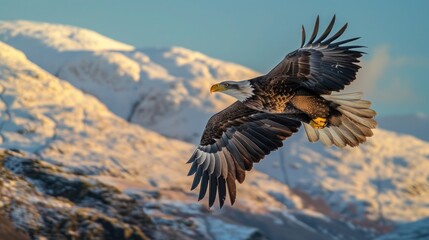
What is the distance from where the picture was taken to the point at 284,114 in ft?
48.0

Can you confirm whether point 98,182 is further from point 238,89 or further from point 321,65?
point 321,65

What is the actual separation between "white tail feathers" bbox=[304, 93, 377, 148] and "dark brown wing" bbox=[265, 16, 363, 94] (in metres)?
0.47

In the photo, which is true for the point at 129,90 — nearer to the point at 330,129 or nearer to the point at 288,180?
the point at 288,180

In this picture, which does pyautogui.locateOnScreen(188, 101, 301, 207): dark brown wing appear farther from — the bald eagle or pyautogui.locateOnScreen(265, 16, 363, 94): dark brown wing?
pyautogui.locateOnScreen(265, 16, 363, 94): dark brown wing

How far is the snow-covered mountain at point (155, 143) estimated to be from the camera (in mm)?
76750

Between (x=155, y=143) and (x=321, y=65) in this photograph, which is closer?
(x=321, y=65)

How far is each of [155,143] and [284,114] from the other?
76153 mm

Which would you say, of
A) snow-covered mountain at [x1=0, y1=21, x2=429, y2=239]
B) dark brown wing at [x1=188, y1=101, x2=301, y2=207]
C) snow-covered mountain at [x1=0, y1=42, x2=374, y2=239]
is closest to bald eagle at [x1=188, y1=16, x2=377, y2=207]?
dark brown wing at [x1=188, y1=101, x2=301, y2=207]

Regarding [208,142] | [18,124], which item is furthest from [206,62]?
[208,142]

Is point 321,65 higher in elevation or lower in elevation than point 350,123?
higher

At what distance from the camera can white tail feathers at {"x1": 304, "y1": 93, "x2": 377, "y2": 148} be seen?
14.3 metres

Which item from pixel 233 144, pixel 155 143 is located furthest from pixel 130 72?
pixel 233 144

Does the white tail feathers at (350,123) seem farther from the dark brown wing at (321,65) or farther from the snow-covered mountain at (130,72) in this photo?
the snow-covered mountain at (130,72)

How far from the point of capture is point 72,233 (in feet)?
148
